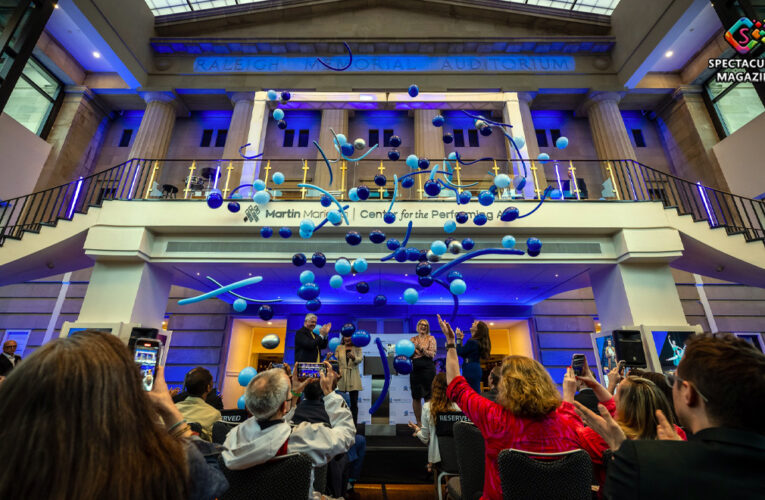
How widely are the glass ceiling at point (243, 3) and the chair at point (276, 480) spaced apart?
13.8 meters

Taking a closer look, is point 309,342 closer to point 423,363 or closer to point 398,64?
point 423,363

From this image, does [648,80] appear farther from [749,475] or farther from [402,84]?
[749,475]

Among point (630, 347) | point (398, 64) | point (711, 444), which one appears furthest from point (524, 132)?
point (711, 444)

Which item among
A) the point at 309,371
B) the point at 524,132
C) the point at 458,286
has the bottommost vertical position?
the point at 309,371

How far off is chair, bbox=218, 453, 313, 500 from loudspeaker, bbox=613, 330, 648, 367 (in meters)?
5.99

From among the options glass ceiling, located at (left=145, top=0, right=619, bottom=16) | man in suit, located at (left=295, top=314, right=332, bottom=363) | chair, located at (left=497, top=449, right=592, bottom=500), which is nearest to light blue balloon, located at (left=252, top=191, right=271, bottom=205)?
man in suit, located at (left=295, top=314, right=332, bottom=363)

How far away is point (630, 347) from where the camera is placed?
18.9 ft

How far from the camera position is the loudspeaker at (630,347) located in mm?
5695

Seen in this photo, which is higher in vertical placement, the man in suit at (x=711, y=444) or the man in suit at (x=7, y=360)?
the man in suit at (x=7, y=360)

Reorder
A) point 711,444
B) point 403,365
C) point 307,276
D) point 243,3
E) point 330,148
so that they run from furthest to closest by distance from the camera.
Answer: point 243,3 → point 330,148 → point 307,276 → point 403,365 → point 711,444

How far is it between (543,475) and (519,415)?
0.27 m

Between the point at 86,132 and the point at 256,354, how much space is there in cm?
897

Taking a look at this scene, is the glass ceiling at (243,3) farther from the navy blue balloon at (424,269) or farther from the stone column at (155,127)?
the navy blue balloon at (424,269)

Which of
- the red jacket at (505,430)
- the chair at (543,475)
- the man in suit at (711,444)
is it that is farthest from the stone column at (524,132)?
the man in suit at (711,444)
